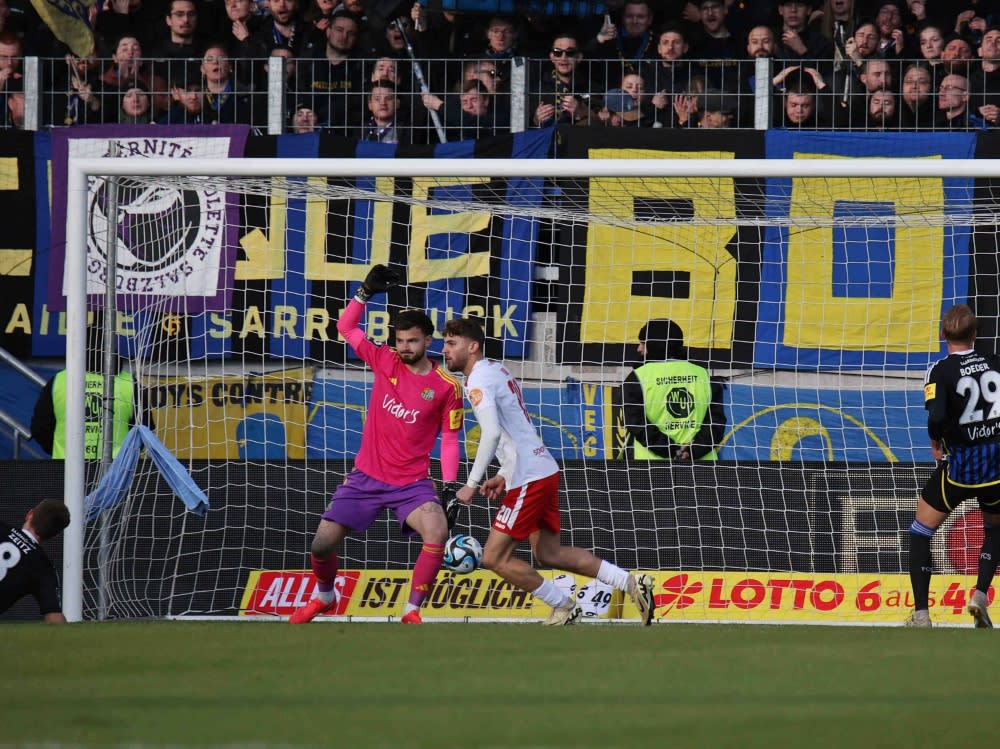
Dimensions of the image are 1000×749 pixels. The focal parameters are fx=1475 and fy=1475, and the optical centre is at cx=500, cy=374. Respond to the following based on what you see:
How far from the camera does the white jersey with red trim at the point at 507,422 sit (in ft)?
25.8

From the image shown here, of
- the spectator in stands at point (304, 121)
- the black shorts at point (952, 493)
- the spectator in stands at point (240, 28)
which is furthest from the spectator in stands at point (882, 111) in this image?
the spectator in stands at point (240, 28)

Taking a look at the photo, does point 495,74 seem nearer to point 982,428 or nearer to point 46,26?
point 46,26

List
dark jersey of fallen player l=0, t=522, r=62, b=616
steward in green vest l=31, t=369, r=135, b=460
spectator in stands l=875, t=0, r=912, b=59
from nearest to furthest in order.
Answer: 1. dark jersey of fallen player l=0, t=522, r=62, b=616
2. steward in green vest l=31, t=369, r=135, b=460
3. spectator in stands l=875, t=0, r=912, b=59

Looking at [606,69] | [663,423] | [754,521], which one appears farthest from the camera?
[606,69]

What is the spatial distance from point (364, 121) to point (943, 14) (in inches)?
210

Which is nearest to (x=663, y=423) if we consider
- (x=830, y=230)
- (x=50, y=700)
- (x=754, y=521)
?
(x=754, y=521)

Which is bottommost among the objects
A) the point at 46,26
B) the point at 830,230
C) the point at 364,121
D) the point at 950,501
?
the point at 950,501

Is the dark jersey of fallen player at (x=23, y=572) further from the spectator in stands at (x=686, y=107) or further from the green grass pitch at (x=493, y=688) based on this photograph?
the spectator in stands at (x=686, y=107)

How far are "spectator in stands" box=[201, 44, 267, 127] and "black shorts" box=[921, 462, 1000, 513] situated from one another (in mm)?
7234

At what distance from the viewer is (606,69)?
12.7 m

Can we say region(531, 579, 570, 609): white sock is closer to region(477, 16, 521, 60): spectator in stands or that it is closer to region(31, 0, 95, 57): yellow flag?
region(477, 16, 521, 60): spectator in stands

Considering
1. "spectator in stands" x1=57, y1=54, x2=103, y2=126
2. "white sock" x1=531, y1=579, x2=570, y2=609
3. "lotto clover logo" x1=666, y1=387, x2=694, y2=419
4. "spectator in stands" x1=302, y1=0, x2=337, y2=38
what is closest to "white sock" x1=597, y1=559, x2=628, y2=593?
"white sock" x1=531, y1=579, x2=570, y2=609

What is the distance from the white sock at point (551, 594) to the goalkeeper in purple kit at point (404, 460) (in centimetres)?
61

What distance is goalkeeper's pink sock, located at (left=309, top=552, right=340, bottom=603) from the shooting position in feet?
26.6
